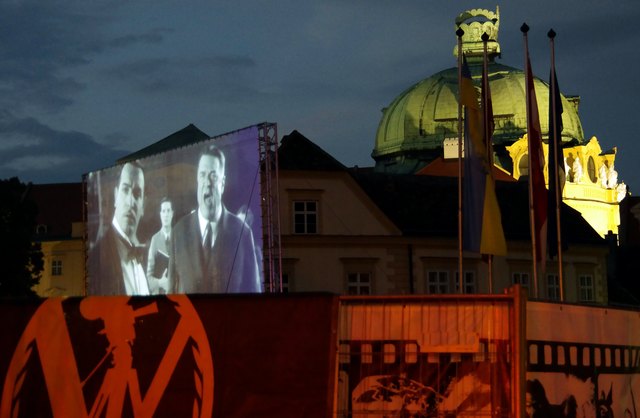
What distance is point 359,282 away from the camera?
50781mm

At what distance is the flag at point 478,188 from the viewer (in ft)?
110

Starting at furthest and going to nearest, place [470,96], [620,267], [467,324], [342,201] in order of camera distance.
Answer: [620,267]
[342,201]
[470,96]
[467,324]

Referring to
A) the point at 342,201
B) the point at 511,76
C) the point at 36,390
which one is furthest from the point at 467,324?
the point at 511,76

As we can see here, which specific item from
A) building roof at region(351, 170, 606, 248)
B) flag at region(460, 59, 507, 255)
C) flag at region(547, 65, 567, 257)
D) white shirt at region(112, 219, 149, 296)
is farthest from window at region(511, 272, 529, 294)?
flag at region(460, 59, 507, 255)

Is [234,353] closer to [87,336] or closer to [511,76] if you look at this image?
[87,336]

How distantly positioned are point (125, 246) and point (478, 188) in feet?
38.4

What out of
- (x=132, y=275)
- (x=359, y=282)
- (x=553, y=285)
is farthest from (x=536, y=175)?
(x=553, y=285)

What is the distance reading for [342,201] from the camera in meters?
50.7

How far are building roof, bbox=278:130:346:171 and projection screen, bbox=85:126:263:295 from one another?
7792mm

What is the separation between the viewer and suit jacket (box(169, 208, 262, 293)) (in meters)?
36.3

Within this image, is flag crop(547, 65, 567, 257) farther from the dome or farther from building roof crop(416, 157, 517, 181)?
the dome

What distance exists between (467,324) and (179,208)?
2073cm

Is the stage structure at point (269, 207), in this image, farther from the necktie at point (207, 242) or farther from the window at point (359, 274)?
the window at point (359, 274)

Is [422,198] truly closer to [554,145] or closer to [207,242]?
[207,242]
